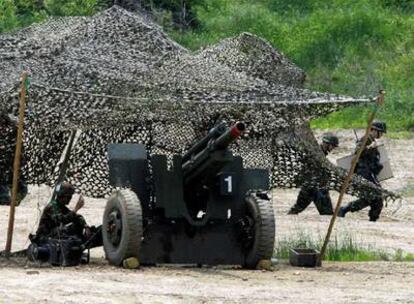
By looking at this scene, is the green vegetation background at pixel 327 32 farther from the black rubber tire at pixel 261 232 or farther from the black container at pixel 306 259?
the black rubber tire at pixel 261 232

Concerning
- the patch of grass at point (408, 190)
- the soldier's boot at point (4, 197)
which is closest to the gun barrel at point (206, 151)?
the soldier's boot at point (4, 197)

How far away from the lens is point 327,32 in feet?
111

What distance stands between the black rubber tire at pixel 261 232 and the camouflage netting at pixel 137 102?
3.13 ft

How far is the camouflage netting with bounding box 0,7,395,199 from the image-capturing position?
15.3m

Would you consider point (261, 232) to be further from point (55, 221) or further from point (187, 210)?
point (55, 221)

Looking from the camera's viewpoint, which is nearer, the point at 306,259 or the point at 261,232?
the point at 261,232

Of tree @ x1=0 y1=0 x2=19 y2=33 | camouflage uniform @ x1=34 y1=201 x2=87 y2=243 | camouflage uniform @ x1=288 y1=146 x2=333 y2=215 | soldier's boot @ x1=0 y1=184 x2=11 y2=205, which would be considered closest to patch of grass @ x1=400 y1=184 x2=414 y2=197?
camouflage uniform @ x1=288 y1=146 x2=333 y2=215

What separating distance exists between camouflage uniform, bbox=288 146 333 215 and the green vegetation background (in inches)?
333

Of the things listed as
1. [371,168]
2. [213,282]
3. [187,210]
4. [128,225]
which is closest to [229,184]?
[187,210]

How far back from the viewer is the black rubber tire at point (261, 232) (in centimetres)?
1522

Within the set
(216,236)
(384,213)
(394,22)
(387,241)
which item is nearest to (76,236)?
(216,236)

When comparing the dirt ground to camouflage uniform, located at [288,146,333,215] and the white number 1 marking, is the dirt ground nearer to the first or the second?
the white number 1 marking

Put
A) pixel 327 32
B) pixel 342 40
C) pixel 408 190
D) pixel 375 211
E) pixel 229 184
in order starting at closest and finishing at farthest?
pixel 229 184 < pixel 375 211 < pixel 408 190 < pixel 327 32 < pixel 342 40

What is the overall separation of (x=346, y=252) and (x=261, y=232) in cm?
184
